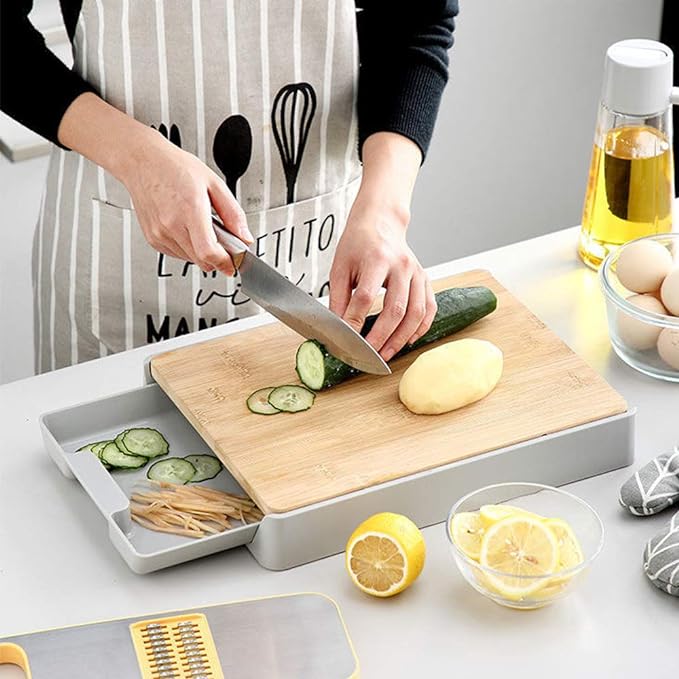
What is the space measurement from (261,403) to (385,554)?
264 millimetres

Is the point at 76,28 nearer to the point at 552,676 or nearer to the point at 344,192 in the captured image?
the point at 344,192

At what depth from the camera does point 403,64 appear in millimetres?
1726

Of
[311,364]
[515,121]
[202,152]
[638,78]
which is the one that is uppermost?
[638,78]

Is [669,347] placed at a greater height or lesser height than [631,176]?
lesser

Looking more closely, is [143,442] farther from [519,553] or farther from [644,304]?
[644,304]

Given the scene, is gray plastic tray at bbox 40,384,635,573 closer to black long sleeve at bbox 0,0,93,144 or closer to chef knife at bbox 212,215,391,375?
chef knife at bbox 212,215,391,375

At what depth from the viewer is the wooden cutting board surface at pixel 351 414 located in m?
1.28

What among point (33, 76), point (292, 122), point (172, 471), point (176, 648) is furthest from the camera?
point (292, 122)

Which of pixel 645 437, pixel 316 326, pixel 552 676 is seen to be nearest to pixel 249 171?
pixel 316 326

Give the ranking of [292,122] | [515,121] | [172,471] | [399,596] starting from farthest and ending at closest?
[515,121], [292,122], [172,471], [399,596]

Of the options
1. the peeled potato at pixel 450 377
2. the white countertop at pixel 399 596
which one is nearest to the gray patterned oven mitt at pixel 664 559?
the white countertop at pixel 399 596

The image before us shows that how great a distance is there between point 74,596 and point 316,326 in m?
0.39

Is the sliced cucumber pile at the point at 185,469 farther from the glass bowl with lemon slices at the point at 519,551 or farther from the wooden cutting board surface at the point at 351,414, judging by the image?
the glass bowl with lemon slices at the point at 519,551

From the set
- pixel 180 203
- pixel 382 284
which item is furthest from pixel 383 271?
pixel 180 203
